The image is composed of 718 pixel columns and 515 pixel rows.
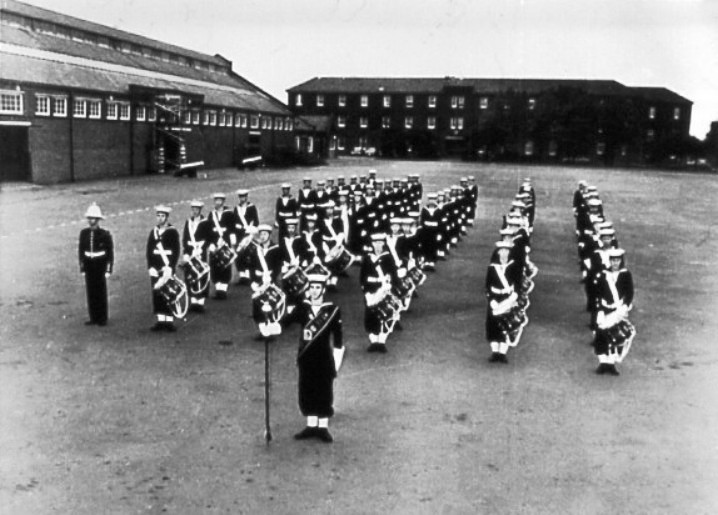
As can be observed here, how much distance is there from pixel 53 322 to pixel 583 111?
269 ft

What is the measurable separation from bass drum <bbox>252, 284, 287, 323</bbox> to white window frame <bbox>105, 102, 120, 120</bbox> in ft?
120

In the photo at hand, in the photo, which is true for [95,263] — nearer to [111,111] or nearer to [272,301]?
[272,301]

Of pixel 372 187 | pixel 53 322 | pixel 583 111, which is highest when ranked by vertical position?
Answer: pixel 583 111

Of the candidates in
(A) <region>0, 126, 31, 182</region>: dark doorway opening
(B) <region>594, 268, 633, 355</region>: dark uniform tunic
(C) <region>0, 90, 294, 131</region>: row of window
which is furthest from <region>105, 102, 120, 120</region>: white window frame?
(B) <region>594, 268, 633, 355</region>: dark uniform tunic

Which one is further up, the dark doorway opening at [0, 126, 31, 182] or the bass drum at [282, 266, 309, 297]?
the dark doorway opening at [0, 126, 31, 182]

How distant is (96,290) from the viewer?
40.7 ft

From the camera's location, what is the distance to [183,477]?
6953 millimetres

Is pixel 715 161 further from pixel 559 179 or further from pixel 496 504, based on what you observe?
pixel 496 504

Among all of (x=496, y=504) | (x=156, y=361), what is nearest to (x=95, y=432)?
(x=156, y=361)

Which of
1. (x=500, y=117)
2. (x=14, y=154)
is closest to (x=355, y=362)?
(x=14, y=154)

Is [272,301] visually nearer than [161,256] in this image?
Yes

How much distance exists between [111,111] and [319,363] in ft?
134

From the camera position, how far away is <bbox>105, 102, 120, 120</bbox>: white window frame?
44.8 meters

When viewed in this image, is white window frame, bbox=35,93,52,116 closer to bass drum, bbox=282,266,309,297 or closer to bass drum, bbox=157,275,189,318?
bass drum, bbox=157,275,189,318
